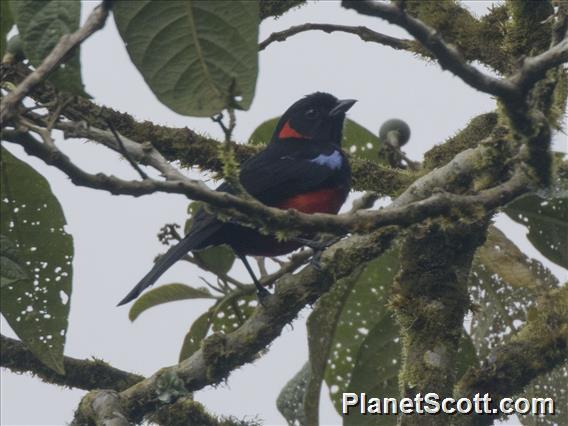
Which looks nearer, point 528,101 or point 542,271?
point 528,101

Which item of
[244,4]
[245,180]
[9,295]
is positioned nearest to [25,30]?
[244,4]

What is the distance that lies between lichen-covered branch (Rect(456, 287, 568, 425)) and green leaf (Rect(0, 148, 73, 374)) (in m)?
1.20

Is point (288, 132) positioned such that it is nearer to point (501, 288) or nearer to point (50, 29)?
point (501, 288)

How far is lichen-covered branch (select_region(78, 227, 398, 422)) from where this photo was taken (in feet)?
11.1

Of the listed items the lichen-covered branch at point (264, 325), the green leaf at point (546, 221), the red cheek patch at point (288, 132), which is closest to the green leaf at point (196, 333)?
the lichen-covered branch at point (264, 325)

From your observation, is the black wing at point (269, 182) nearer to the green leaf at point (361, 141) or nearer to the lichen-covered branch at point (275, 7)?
the green leaf at point (361, 141)

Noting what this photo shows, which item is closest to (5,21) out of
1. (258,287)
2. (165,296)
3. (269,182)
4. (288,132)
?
(258,287)

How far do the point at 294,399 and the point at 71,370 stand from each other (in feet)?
2.83

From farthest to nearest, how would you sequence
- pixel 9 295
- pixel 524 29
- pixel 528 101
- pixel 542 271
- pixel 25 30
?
pixel 542 271 < pixel 524 29 < pixel 9 295 < pixel 528 101 < pixel 25 30

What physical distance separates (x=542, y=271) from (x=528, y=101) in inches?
59.6

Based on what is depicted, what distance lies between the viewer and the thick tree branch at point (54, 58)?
2.05 meters

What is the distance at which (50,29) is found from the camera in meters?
2.21

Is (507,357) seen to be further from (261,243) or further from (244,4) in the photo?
(261,243)

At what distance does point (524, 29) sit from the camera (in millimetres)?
3520
